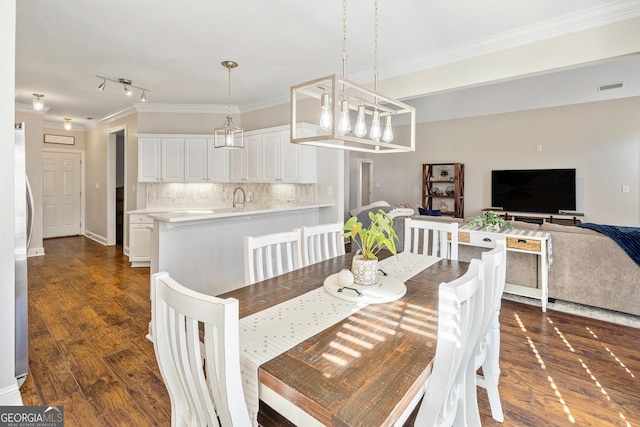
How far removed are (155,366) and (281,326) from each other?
156cm

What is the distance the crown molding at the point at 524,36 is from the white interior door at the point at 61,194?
7436 mm

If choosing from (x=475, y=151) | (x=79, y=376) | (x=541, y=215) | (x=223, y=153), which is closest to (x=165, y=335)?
(x=79, y=376)

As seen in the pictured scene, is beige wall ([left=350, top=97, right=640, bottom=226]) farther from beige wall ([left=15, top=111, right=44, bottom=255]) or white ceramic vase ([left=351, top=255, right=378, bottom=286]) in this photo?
beige wall ([left=15, top=111, right=44, bottom=255])

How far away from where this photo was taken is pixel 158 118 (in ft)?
18.6

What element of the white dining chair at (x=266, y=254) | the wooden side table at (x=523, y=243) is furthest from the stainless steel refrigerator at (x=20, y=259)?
the wooden side table at (x=523, y=243)

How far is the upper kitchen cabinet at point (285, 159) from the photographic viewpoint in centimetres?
463

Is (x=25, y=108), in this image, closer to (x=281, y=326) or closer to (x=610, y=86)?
(x=281, y=326)

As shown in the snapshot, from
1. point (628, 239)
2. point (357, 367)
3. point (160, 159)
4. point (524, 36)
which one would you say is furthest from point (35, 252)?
point (628, 239)

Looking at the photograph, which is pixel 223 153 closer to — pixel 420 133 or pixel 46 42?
pixel 46 42

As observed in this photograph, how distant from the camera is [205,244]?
314cm

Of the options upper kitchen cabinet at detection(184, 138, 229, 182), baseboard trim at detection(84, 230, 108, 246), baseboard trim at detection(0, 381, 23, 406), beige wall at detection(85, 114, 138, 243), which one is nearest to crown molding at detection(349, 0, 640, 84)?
upper kitchen cabinet at detection(184, 138, 229, 182)

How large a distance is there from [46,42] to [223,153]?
2.73 meters

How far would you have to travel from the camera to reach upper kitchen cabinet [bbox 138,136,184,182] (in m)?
5.42

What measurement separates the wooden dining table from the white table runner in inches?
1.3
